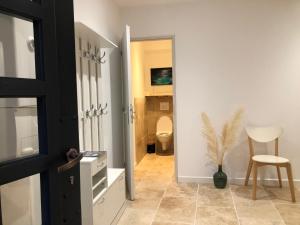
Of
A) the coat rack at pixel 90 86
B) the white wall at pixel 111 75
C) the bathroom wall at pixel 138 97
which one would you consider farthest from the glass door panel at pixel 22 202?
the bathroom wall at pixel 138 97

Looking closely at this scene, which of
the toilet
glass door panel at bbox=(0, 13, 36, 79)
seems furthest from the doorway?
glass door panel at bbox=(0, 13, 36, 79)

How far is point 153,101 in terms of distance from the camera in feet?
19.9

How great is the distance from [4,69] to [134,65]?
4.30m

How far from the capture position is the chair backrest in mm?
3441

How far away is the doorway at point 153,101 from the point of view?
17.2 ft

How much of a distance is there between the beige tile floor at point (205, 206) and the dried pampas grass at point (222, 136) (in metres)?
0.47

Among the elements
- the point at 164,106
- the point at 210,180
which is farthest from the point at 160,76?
the point at 210,180

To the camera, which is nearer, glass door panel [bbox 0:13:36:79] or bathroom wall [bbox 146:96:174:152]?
glass door panel [bbox 0:13:36:79]

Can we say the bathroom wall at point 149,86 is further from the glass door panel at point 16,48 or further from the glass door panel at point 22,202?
the glass door panel at point 16,48

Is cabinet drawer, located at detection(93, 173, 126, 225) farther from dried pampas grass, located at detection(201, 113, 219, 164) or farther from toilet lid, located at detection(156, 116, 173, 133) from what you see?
toilet lid, located at detection(156, 116, 173, 133)

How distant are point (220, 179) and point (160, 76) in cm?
312

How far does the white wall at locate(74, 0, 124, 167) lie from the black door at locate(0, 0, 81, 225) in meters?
1.85

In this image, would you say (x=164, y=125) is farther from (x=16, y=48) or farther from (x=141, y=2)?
(x=16, y=48)

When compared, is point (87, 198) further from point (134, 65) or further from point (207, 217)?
point (134, 65)
